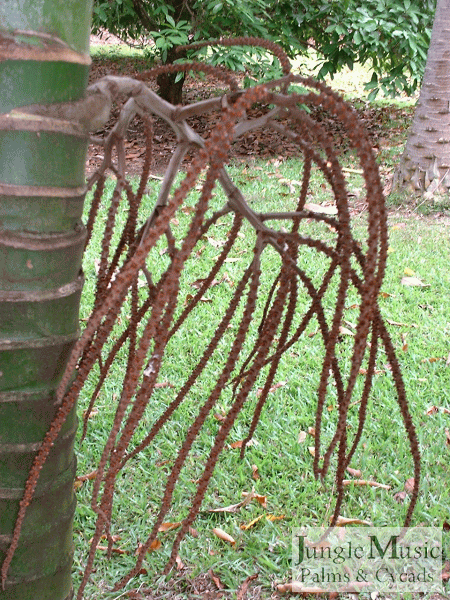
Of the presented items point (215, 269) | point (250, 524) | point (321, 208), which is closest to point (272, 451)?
point (250, 524)

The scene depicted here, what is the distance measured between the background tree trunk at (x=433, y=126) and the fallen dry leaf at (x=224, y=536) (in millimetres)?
3357

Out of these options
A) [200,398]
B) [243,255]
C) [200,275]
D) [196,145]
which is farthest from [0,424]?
[243,255]

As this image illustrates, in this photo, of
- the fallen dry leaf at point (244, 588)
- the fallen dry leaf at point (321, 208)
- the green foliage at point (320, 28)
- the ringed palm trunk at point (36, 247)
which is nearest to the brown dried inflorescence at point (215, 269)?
the ringed palm trunk at point (36, 247)

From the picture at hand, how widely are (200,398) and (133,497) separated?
60 cm

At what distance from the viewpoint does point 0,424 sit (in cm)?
87

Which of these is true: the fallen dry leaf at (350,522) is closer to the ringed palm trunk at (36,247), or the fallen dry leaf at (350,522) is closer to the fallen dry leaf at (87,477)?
A: the fallen dry leaf at (87,477)

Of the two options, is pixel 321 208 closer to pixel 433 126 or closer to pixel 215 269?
pixel 433 126

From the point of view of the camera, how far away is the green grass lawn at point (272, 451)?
75.1 inches

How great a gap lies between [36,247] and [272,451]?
1.69 metres

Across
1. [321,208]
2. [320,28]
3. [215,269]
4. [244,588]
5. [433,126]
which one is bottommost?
[244,588]

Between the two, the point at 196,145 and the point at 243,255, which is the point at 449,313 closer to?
the point at 243,255

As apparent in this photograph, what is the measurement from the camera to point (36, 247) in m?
0.80

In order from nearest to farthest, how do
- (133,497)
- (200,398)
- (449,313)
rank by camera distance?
(133,497), (200,398), (449,313)

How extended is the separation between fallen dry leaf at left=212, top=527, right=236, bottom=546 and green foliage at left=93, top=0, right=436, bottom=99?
3.97 metres
